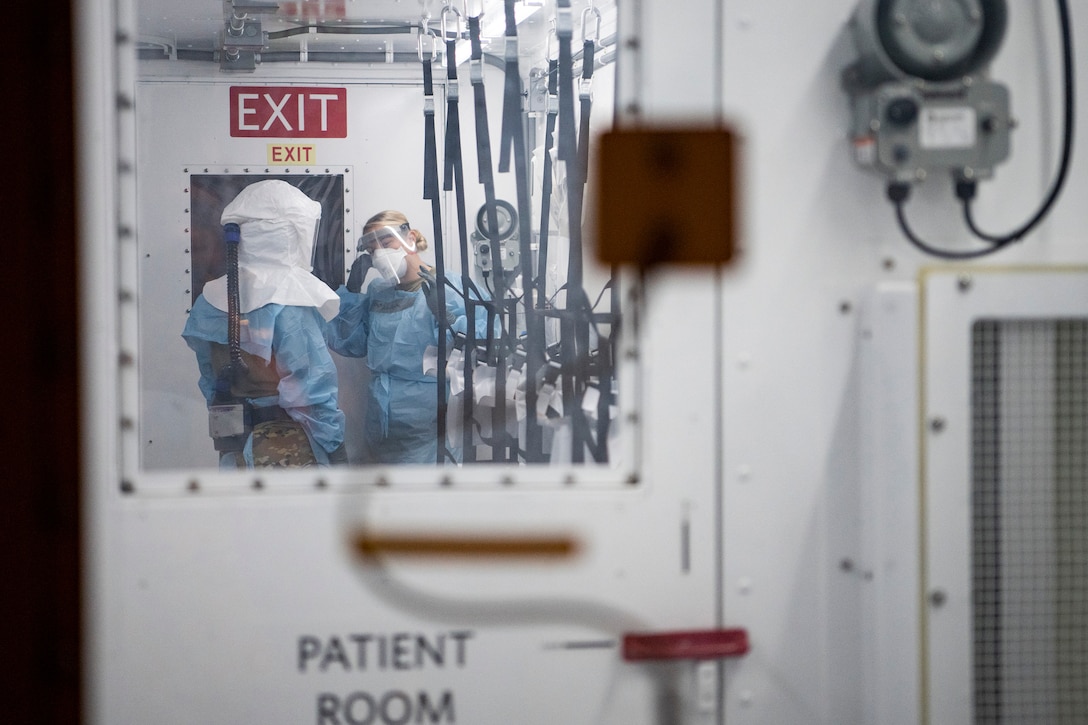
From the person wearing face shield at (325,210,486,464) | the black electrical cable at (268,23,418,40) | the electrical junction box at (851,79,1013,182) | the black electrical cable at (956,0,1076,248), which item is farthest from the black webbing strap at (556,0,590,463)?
the black electrical cable at (268,23,418,40)

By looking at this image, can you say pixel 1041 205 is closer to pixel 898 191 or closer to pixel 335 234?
pixel 898 191

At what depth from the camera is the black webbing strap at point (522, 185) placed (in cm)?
214

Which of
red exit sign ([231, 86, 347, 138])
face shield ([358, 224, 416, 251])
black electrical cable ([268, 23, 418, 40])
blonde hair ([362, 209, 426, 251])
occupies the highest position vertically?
black electrical cable ([268, 23, 418, 40])

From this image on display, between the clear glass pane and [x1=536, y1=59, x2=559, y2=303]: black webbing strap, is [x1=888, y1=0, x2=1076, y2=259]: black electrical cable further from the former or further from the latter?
the clear glass pane

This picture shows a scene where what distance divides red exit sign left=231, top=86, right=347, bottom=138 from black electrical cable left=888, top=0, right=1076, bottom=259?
361 cm

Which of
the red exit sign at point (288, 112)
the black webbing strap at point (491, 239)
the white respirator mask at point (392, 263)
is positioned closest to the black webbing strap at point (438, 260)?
the black webbing strap at point (491, 239)

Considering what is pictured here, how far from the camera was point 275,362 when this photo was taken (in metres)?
4.13

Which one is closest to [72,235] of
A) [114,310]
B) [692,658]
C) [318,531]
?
[114,310]

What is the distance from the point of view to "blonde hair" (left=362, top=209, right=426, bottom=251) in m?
4.33

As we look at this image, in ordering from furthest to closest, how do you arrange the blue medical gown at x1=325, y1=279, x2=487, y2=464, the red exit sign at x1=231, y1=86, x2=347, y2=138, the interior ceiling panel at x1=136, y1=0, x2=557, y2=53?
the red exit sign at x1=231, y1=86, x2=347, y2=138 → the blue medical gown at x1=325, y1=279, x2=487, y2=464 → the interior ceiling panel at x1=136, y1=0, x2=557, y2=53

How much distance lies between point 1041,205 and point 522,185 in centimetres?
121

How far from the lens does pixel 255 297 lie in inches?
166

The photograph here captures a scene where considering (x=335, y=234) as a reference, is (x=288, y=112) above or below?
above

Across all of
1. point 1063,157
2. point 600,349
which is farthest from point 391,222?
point 1063,157
